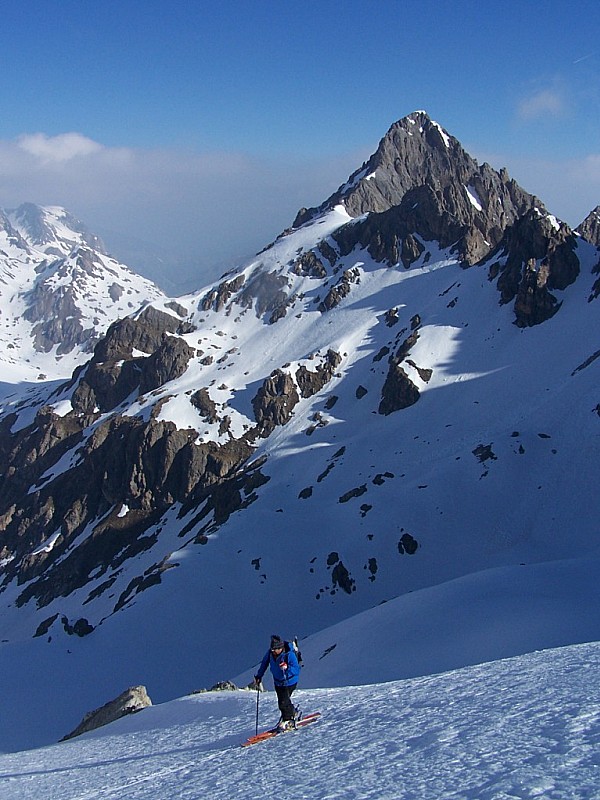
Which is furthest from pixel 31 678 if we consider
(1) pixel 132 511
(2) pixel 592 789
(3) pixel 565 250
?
(3) pixel 565 250

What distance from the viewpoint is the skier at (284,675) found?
46.7 ft

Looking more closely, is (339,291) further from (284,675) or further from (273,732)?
(273,732)

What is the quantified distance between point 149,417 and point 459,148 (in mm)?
121793

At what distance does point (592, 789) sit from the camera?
745 cm

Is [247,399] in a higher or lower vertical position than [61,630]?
higher

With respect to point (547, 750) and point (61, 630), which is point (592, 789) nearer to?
point (547, 750)

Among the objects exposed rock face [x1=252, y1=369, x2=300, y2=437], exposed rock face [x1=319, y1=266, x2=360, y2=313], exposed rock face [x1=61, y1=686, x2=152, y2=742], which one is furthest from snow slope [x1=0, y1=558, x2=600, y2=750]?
exposed rock face [x1=319, y1=266, x2=360, y2=313]

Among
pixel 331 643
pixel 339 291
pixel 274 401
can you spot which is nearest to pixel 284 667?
pixel 331 643

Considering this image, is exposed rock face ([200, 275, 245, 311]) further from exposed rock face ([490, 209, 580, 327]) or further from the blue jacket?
the blue jacket

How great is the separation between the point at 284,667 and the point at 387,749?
4286 millimetres

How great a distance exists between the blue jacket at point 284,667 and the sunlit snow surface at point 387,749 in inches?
45.8

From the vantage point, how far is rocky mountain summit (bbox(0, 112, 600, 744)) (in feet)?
199

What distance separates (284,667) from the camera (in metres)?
14.4

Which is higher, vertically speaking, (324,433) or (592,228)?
(592,228)
